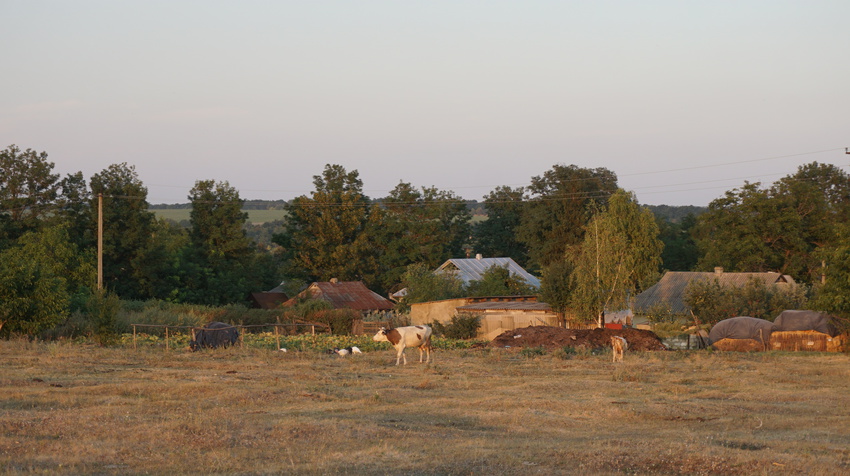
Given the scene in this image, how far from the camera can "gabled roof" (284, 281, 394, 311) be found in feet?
215

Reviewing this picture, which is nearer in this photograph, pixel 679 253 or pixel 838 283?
pixel 838 283

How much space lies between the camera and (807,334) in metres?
37.0

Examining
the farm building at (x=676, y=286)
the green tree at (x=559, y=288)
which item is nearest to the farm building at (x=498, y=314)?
the green tree at (x=559, y=288)

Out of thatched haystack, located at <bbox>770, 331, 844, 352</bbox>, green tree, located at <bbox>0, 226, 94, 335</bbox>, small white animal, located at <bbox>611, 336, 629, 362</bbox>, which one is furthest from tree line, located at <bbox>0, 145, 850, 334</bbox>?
small white animal, located at <bbox>611, 336, 629, 362</bbox>

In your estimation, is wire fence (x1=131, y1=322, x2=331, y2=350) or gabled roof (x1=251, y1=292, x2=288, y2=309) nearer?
wire fence (x1=131, y1=322, x2=331, y2=350)

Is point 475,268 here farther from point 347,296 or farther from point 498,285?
point 347,296

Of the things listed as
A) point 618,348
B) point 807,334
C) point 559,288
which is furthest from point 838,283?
point 559,288

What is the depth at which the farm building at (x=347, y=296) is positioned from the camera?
65.4m

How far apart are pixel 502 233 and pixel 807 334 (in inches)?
2291

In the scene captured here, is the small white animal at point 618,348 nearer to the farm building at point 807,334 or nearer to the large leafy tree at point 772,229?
the farm building at point 807,334

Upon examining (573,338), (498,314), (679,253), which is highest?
(679,253)

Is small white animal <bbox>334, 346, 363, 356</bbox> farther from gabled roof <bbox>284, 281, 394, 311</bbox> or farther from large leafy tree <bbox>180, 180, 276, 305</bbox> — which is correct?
large leafy tree <bbox>180, 180, 276, 305</bbox>

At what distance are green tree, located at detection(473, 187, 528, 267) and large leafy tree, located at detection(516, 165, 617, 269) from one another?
7469 mm

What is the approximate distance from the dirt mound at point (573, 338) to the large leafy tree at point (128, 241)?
3568cm
